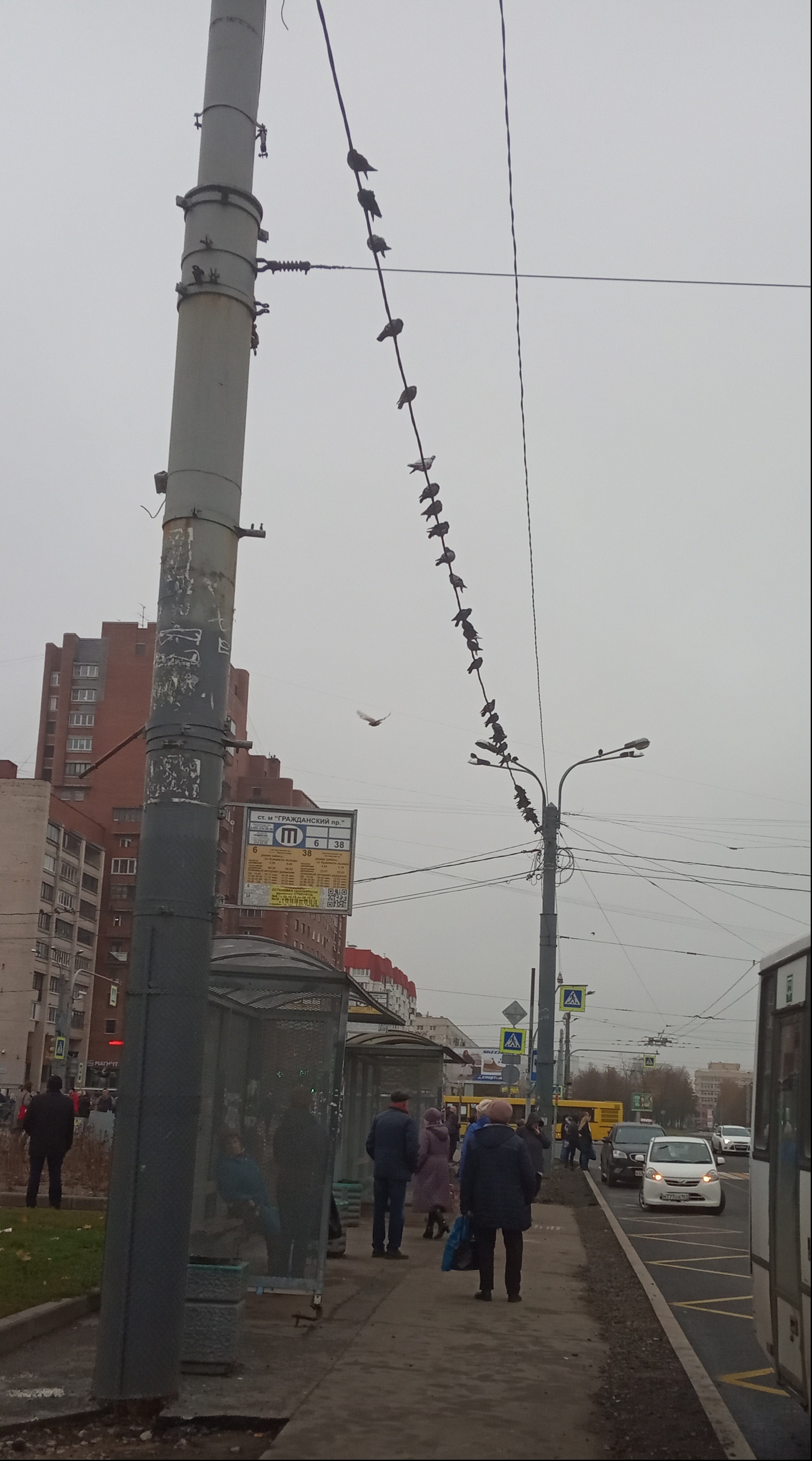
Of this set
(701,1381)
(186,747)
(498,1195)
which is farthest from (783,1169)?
(498,1195)

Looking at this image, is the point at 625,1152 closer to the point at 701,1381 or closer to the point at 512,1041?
the point at 512,1041

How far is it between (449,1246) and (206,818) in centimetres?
542

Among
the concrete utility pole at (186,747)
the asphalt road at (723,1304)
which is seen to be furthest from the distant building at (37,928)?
the concrete utility pole at (186,747)

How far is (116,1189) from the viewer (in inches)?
282

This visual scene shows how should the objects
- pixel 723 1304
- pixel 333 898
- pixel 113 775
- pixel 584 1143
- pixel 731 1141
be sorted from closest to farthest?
pixel 723 1304 < pixel 333 898 < pixel 584 1143 < pixel 731 1141 < pixel 113 775

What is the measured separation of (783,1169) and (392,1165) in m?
7.31

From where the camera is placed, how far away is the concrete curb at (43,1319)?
8609mm

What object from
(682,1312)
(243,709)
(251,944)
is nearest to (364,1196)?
(682,1312)

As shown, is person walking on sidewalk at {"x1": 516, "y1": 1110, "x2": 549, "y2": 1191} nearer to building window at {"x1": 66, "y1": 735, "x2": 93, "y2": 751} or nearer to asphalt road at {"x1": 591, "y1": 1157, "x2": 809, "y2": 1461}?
asphalt road at {"x1": 591, "y1": 1157, "x2": 809, "y2": 1461}

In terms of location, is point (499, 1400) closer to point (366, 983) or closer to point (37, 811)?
point (37, 811)

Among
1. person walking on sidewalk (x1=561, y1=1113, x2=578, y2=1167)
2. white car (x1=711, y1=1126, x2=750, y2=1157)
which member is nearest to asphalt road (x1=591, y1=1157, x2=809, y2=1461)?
person walking on sidewalk (x1=561, y1=1113, x2=578, y2=1167)

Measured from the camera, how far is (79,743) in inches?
4031

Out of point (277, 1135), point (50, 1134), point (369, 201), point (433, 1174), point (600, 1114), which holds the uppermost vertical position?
point (369, 201)

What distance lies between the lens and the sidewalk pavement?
6262 mm
